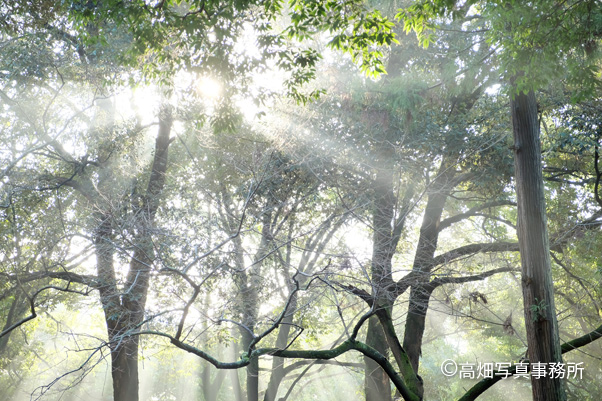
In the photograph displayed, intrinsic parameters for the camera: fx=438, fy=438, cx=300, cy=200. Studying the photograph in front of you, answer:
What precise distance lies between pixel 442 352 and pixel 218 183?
24.1 meters

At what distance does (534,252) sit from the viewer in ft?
17.2

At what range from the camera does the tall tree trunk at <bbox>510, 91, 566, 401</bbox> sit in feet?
16.3

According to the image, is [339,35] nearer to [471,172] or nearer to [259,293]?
[471,172]

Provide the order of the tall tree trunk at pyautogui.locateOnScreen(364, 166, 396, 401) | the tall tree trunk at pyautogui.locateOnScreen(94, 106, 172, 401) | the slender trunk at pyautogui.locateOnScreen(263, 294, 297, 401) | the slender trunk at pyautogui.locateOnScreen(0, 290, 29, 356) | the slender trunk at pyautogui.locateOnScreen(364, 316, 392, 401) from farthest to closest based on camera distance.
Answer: the slender trunk at pyautogui.locateOnScreen(0, 290, 29, 356) → the slender trunk at pyautogui.locateOnScreen(263, 294, 297, 401) → the slender trunk at pyautogui.locateOnScreen(364, 316, 392, 401) → the tall tree trunk at pyautogui.locateOnScreen(364, 166, 396, 401) → the tall tree trunk at pyautogui.locateOnScreen(94, 106, 172, 401)

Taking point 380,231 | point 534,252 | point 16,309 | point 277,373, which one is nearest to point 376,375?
point 277,373

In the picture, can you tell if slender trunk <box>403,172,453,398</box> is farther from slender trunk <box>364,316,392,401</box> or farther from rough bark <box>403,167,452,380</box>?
slender trunk <box>364,316,392,401</box>

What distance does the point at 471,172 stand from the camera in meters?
8.96

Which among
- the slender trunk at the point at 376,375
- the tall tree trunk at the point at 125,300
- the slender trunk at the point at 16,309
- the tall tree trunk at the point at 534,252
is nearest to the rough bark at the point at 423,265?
the slender trunk at the point at 376,375

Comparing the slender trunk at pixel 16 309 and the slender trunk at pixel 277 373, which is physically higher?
the slender trunk at pixel 16 309

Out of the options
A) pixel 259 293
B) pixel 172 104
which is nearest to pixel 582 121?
pixel 259 293

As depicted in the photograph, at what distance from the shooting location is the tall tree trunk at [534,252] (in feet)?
16.3

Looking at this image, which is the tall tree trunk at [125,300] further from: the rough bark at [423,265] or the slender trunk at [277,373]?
the rough bark at [423,265]

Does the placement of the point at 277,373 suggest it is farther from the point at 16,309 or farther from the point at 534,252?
the point at 16,309

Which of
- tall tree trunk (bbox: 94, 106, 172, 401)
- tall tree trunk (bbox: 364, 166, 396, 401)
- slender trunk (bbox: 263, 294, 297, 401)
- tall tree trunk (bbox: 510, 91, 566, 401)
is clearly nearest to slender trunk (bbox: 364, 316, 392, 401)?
tall tree trunk (bbox: 364, 166, 396, 401)
